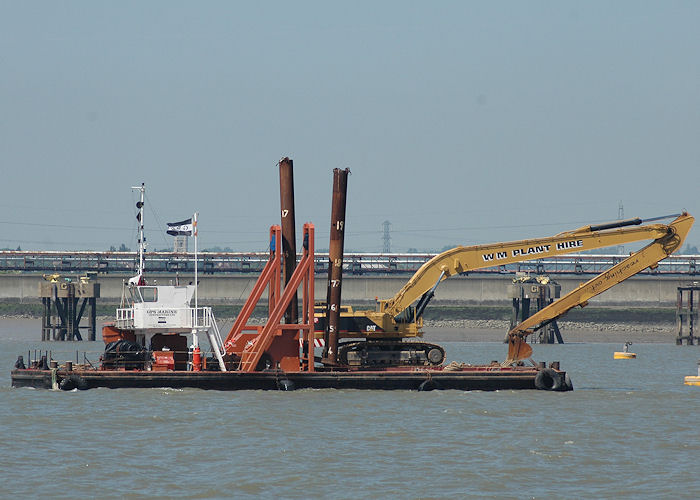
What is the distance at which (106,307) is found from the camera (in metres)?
107

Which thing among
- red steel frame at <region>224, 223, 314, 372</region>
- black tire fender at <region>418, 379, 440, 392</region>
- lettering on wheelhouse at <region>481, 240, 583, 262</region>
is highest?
lettering on wheelhouse at <region>481, 240, 583, 262</region>

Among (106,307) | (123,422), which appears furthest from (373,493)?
(106,307)

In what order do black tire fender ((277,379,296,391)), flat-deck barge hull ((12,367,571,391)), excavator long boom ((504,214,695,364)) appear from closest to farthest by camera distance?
flat-deck barge hull ((12,367,571,391)) → black tire fender ((277,379,296,391)) → excavator long boom ((504,214,695,364))

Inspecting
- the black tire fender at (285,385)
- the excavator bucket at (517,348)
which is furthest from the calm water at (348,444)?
the excavator bucket at (517,348)

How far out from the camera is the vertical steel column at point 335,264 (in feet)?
127

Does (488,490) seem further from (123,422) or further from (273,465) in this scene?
(123,422)

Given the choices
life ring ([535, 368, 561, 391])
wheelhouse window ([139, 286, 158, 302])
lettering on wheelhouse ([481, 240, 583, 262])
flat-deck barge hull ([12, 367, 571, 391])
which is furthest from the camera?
lettering on wheelhouse ([481, 240, 583, 262])

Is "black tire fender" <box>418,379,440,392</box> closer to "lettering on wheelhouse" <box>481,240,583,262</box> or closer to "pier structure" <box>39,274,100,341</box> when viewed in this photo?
"lettering on wheelhouse" <box>481,240,583,262</box>

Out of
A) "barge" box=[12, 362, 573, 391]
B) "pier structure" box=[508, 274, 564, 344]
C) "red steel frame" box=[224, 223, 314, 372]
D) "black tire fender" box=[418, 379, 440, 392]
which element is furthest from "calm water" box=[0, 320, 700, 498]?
"pier structure" box=[508, 274, 564, 344]

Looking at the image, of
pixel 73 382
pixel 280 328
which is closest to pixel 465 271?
pixel 280 328

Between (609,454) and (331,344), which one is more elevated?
(331,344)

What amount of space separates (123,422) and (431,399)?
35.1 feet

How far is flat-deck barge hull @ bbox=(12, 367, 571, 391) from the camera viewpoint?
122 ft

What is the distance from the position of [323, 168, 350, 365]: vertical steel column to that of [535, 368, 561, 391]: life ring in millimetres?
7065
